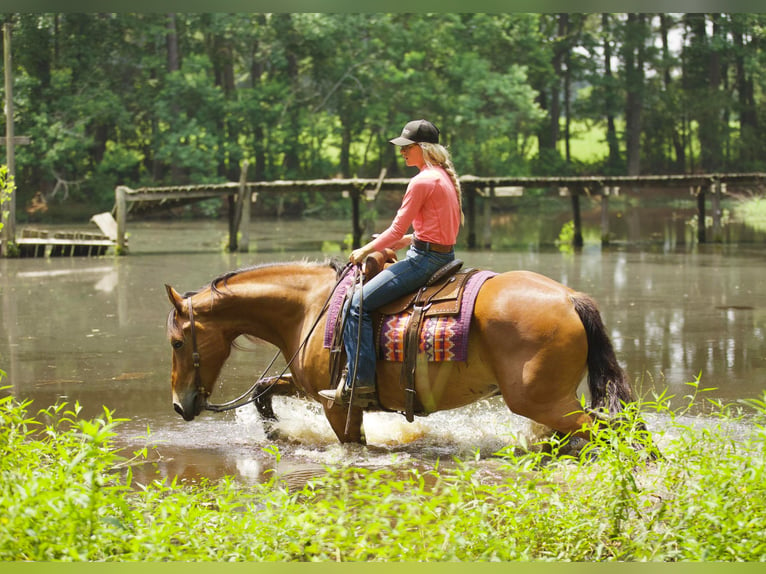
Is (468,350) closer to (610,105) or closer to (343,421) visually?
(343,421)

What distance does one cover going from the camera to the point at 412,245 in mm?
6512

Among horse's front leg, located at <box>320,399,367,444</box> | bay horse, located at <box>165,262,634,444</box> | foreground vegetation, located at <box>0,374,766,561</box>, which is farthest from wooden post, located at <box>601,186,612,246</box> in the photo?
foreground vegetation, located at <box>0,374,766,561</box>

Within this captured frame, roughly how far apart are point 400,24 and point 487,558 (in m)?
40.6

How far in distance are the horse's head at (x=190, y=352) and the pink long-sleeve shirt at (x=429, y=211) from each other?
147 centimetres

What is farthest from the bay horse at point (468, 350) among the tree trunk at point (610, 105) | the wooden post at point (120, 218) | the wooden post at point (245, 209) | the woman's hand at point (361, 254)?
the tree trunk at point (610, 105)

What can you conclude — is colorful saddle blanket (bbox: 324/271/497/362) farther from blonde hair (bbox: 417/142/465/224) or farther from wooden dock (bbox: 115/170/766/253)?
wooden dock (bbox: 115/170/766/253)

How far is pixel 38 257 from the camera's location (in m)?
23.4

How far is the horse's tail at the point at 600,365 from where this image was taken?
20.1 feet

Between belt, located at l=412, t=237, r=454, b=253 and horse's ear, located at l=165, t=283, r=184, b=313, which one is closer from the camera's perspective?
belt, located at l=412, t=237, r=454, b=253

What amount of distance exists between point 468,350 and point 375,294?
706 millimetres

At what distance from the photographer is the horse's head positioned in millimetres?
7000

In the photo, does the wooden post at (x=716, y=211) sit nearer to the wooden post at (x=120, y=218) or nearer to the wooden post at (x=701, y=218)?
the wooden post at (x=701, y=218)

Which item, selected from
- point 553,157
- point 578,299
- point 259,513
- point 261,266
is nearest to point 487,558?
point 259,513

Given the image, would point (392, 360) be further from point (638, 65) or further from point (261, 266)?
point (638, 65)
